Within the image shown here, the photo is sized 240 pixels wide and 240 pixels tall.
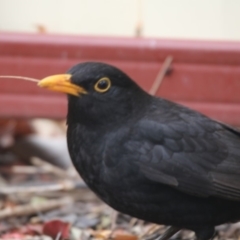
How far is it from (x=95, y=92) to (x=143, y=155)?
352 mm

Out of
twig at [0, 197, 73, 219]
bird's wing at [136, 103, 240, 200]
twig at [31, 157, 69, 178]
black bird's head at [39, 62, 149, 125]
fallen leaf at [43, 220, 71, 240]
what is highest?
black bird's head at [39, 62, 149, 125]

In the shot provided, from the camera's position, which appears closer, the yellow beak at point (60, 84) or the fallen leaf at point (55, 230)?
the yellow beak at point (60, 84)

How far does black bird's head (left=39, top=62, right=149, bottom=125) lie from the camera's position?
408 centimetres

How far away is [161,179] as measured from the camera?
408 centimetres

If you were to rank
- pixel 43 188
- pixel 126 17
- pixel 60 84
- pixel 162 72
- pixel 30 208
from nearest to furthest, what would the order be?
pixel 60 84
pixel 30 208
pixel 43 188
pixel 162 72
pixel 126 17

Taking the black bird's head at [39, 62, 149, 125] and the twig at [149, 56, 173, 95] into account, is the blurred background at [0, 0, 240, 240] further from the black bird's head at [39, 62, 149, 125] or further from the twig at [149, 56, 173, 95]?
the black bird's head at [39, 62, 149, 125]

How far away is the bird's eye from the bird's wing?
0.22 meters

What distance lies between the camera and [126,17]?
5844 mm

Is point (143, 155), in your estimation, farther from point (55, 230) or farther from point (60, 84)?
point (55, 230)

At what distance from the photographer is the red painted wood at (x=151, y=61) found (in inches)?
221

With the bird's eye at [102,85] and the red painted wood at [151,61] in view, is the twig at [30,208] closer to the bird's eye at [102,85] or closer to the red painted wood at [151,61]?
the red painted wood at [151,61]

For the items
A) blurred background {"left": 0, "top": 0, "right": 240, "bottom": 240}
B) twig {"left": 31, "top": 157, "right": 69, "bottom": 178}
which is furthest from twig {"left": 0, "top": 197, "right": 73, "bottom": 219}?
twig {"left": 31, "top": 157, "right": 69, "bottom": 178}

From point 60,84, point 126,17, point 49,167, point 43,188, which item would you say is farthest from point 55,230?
point 126,17

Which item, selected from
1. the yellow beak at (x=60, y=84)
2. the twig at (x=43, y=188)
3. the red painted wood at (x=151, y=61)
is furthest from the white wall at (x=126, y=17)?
the yellow beak at (x=60, y=84)
